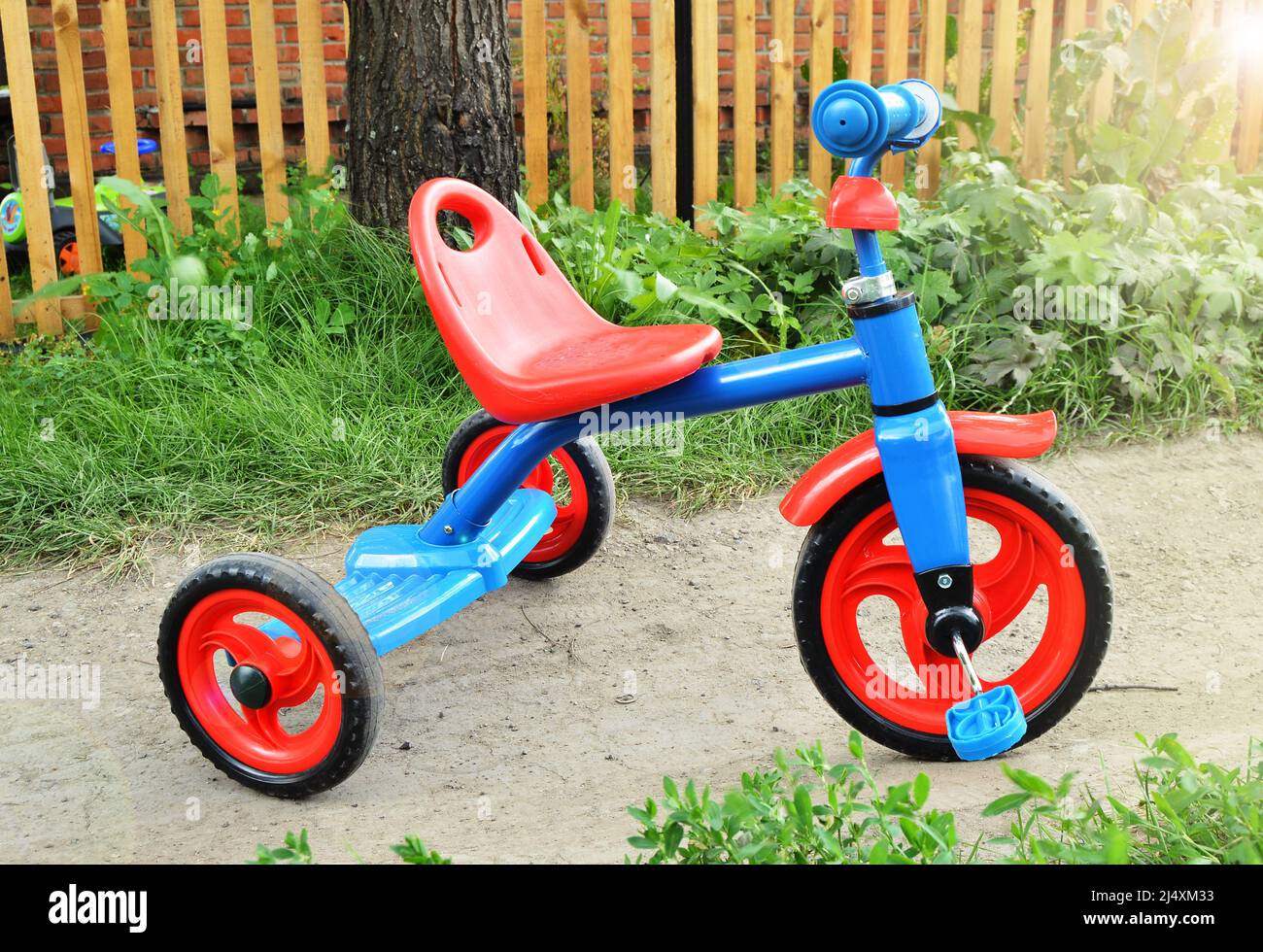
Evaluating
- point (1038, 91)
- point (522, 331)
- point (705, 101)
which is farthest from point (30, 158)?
point (1038, 91)

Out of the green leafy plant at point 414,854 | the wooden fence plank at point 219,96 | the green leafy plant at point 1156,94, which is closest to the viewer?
the green leafy plant at point 414,854

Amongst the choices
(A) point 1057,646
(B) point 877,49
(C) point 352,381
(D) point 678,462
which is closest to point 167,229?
(C) point 352,381

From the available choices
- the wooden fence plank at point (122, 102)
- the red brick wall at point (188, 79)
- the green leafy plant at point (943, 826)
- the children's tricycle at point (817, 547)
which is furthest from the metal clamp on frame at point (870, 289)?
the red brick wall at point (188, 79)

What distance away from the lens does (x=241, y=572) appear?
229 centimetres

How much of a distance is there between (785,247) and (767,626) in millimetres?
1680

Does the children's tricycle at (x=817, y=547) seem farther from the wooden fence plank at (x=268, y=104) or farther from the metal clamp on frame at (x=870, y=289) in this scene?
the wooden fence plank at (x=268, y=104)

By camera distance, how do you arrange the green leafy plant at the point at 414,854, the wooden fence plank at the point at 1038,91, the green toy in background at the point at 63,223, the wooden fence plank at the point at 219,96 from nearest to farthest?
the green leafy plant at the point at 414,854, the wooden fence plank at the point at 219,96, the wooden fence plank at the point at 1038,91, the green toy in background at the point at 63,223

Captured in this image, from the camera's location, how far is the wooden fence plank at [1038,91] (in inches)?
203

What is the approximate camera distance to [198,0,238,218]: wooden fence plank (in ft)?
15.0

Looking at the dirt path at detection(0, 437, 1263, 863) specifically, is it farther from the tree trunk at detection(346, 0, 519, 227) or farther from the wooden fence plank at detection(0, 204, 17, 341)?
the wooden fence plank at detection(0, 204, 17, 341)

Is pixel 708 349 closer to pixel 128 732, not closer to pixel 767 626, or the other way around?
pixel 767 626

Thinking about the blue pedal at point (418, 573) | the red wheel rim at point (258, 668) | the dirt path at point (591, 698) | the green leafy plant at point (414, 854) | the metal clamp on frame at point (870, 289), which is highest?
the metal clamp on frame at point (870, 289)

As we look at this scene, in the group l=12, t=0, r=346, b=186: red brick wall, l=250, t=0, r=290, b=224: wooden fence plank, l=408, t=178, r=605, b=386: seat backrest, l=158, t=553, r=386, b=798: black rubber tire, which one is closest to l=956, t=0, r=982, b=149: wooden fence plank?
l=250, t=0, r=290, b=224: wooden fence plank

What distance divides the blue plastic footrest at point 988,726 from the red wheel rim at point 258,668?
1.14m
